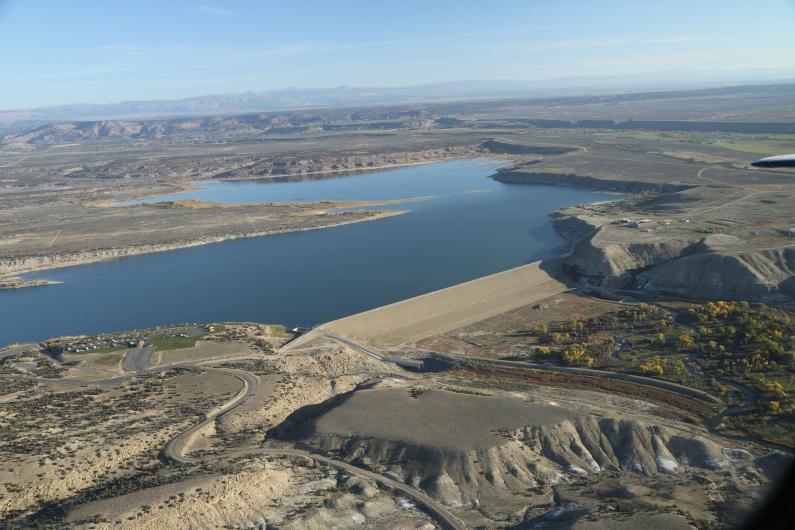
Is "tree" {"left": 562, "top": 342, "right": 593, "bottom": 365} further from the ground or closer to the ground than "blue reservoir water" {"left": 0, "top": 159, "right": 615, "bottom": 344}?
closer to the ground

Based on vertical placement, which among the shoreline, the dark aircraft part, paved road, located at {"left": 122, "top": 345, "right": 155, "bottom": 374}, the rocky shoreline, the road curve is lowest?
the road curve

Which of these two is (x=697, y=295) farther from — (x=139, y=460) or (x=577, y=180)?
(x=577, y=180)

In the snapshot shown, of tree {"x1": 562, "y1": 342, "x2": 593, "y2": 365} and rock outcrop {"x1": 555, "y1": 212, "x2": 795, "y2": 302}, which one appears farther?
rock outcrop {"x1": 555, "y1": 212, "x2": 795, "y2": 302}

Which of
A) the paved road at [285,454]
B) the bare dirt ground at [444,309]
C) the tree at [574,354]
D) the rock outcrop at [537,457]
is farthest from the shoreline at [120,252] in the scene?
the rock outcrop at [537,457]

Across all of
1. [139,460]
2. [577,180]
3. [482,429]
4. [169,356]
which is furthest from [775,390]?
[577,180]

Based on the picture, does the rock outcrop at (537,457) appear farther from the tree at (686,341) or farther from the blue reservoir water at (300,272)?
the blue reservoir water at (300,272)

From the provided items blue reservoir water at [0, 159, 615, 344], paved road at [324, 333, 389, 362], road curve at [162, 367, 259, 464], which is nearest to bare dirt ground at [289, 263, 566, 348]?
paved road at [324, 333, 389, 362]

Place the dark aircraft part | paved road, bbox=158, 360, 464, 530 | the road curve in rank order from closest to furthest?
paved road, bbox=158, 360, 464, 530 → the road curve → the dark aircraft part

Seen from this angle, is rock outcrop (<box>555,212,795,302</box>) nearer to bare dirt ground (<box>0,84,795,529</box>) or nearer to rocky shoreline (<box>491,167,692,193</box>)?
bare dirt ground (<box>0,84,795,529</box>)
